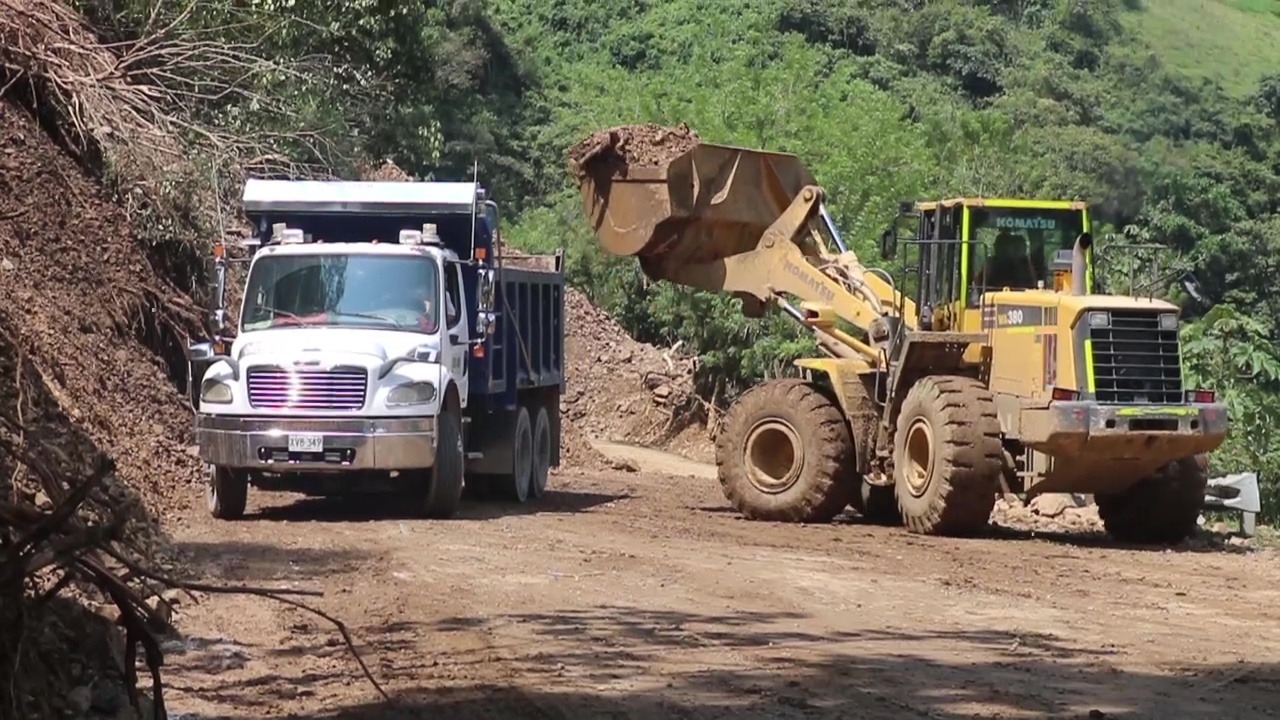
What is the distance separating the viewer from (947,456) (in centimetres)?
1516

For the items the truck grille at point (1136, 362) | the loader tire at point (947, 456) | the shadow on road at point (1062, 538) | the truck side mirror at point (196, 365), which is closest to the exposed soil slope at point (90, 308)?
the truck side mirror at point (196, 365)

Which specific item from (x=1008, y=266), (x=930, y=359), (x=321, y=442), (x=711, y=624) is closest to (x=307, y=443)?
(x=321, y=442)

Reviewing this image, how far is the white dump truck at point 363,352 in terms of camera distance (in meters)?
15.4

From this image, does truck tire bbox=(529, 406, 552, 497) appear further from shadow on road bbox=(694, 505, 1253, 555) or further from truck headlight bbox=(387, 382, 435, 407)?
truck headlight bbox=(387, 382, 435, 407)

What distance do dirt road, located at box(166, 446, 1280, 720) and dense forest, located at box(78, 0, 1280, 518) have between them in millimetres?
4473

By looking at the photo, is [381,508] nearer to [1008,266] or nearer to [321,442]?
[321,442]

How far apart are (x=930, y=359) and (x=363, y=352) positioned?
5008mm

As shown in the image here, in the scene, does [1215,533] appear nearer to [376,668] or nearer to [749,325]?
[376,668]

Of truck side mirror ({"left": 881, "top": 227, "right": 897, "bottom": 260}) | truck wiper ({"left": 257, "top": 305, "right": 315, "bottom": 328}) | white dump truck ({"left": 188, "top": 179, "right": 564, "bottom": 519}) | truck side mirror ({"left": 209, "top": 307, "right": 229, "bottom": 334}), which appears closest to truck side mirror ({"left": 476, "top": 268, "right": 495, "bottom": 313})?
white dump truck ({"left": 188, "top": 179, "right": 564, "bottom": 519})

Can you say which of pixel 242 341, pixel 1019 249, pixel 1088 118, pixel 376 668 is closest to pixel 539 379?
pixel 242 341

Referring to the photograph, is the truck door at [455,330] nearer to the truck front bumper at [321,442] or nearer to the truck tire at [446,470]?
the truck tire at [446,470]

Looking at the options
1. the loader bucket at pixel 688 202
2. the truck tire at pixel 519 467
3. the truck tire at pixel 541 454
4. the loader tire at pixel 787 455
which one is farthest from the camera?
the truck tire at pixel 541 454

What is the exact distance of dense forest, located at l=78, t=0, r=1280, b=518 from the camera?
21250 mm

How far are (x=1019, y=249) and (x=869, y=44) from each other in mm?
48047
